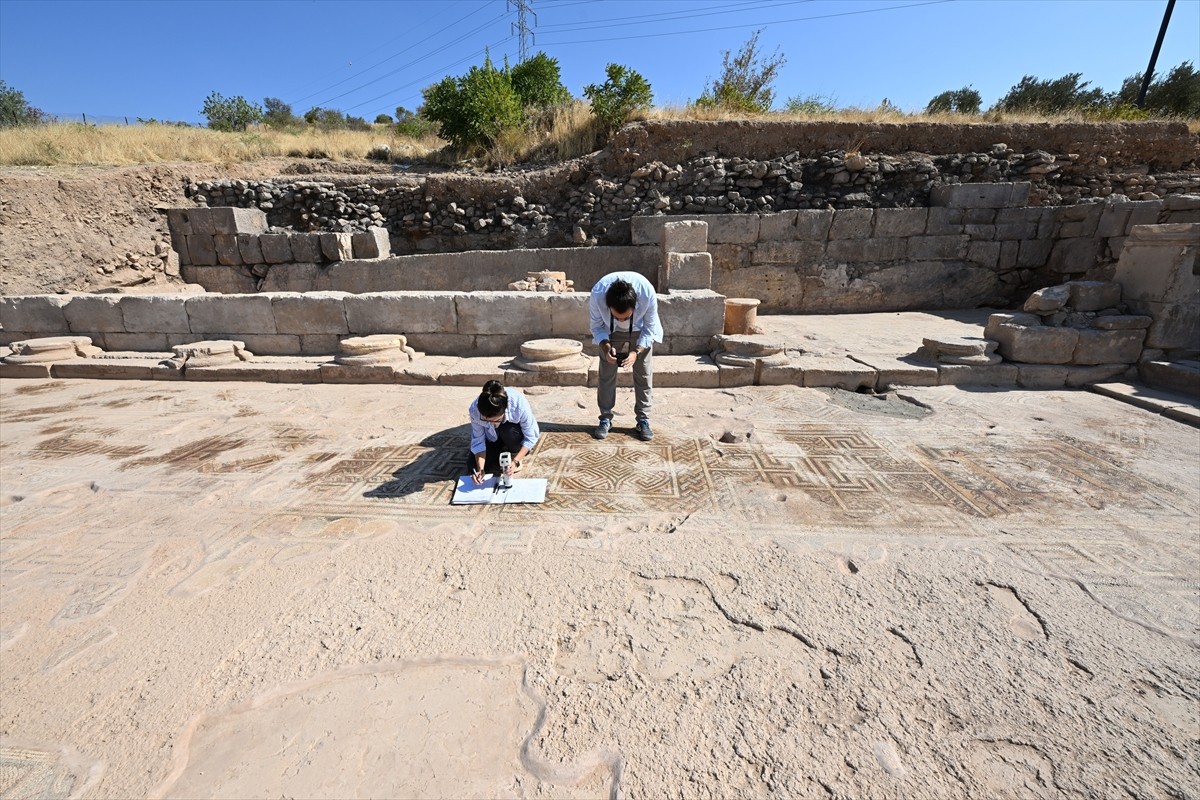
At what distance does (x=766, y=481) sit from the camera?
12.0ft

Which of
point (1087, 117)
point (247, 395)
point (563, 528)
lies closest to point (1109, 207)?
point (1087, 117)

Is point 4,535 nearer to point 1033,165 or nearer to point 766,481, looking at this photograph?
point 766,481

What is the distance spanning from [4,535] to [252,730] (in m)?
2.75

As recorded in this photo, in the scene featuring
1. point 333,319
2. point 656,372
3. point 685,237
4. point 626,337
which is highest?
point 685,237

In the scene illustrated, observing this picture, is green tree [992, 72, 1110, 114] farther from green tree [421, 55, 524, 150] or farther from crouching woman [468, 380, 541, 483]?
crouching woman [468, 380, 541, 483]

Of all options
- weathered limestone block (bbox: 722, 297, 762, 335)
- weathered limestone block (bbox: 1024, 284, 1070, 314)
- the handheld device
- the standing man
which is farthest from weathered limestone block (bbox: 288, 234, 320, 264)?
weathered limestone block (bbox: 1024, 284, 1070, 314)

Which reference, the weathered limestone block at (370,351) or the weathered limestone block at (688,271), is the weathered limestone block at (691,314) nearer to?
the weathered limestone block at (688,271)

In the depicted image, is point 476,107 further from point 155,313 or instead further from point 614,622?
point 614,622

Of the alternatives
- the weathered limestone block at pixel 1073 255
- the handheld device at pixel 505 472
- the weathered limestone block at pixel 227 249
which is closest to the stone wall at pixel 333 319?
the handheld device at pixel 505 472

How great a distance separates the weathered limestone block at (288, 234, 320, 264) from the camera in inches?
409

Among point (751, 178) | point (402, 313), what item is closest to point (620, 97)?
point (751, 178)

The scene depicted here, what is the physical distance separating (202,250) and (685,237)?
10.5 m

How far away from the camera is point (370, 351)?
6324 millimetres

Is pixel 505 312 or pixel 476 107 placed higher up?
pixel 476 107
